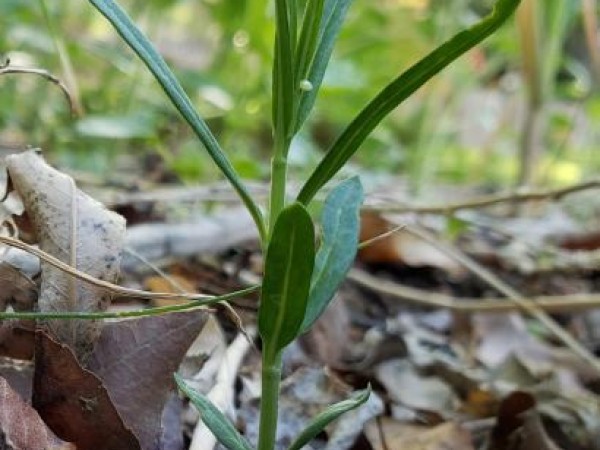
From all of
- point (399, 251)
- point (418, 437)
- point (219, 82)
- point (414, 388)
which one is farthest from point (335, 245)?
point (219, 82)

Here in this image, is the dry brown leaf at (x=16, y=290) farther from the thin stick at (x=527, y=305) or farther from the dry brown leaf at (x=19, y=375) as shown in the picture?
the thin stick at (x=527, y=305)

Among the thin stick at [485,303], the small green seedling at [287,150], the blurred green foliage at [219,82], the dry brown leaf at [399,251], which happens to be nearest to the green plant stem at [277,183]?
the small green seedling at [287,150]

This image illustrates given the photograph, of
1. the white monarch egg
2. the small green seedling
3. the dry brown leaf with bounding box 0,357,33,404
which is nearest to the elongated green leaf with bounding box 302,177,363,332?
the small green seedling

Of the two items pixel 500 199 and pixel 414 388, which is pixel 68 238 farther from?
pixel 500 199

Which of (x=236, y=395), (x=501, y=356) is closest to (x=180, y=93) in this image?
(x=236, y=395)

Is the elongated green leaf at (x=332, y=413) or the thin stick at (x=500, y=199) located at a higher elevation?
the thin stick at (x=500, y=199)
